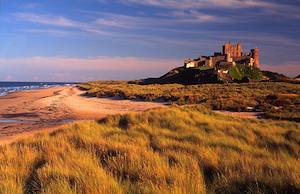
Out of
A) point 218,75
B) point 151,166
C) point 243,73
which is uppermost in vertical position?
point 243,73

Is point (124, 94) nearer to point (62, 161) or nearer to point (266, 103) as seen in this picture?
point (266, 103)

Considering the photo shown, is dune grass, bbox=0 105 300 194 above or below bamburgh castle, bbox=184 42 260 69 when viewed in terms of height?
below

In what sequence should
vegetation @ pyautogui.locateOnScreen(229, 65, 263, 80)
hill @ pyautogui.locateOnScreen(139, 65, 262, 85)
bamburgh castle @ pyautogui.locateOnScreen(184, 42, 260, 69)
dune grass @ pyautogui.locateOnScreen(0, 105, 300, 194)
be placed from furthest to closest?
bamburgh castle @ pyautogui.locateOnScreen(184, 42, 260, 69)
vegetation @ pyautogui.locateOnScreen(229, 65, 263, 80)
hill @ pyautogui.locateOnScreen(139, 65, 262, 85)
dune grass @ pyautogui.locateOnScreen(0, 105, 300, 194)

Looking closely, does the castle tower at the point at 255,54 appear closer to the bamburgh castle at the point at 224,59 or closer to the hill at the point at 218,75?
the bamburgh castle at the point at 224,59

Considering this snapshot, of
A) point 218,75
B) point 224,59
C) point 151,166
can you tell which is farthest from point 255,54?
point 151,166

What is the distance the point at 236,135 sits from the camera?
40.4 feet

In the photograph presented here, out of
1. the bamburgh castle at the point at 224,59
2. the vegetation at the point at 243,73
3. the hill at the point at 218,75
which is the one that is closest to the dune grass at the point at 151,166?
the hill at the point at 218,75

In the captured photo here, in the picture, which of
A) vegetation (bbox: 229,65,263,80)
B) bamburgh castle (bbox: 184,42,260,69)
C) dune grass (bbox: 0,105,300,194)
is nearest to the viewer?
dune grass (bbox: 0,105,300,194)

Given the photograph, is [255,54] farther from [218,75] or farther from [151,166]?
[151,166]

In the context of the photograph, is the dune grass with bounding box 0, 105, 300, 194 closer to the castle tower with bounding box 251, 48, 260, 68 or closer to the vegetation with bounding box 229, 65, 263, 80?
the vegetation with bounding box 229, 65, 263, 80

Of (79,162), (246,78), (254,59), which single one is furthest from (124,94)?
(254,59)

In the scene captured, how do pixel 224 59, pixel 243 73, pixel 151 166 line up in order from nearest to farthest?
pixel 151 166 → pixel 243 73 → pixel 224 59

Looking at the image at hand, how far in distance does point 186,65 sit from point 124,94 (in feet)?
113

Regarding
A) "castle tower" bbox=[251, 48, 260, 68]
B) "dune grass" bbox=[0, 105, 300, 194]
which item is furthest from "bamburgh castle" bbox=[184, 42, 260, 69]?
"dune grass" bbox=[0, 105, 300, 194]
